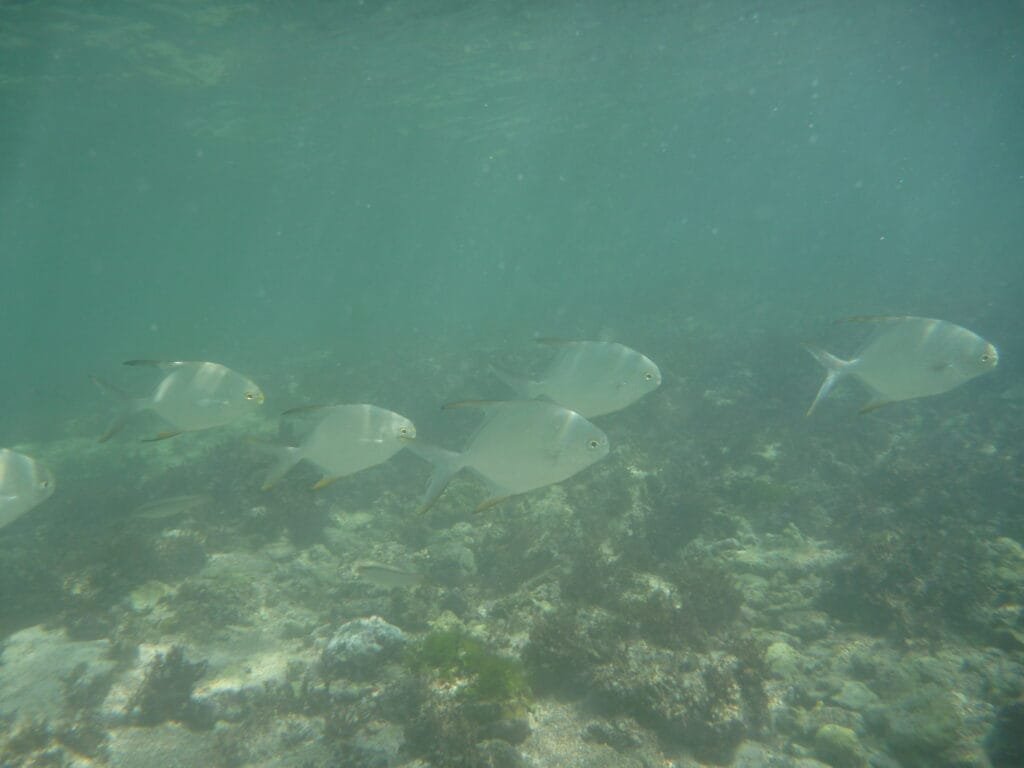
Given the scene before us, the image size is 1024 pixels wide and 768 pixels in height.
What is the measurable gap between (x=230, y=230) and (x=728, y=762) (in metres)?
90.6

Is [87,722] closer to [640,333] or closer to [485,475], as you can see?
[485,475]

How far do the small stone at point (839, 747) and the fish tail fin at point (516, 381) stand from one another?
3742 mm

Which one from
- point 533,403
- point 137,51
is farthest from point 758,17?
point 533,403

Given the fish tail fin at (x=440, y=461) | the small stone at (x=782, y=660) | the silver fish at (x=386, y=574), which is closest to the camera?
the fish tail fin at (x=440, y=461)

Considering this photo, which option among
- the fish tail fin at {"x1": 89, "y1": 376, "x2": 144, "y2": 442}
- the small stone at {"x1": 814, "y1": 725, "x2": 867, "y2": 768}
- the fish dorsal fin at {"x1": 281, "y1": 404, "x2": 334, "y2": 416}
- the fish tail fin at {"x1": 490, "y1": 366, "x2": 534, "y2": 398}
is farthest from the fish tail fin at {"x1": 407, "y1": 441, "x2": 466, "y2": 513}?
the small stone at {"x1": 814, "y1": 725, "x2": 867, "y2": 768}

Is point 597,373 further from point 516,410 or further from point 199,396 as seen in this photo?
point 199,396

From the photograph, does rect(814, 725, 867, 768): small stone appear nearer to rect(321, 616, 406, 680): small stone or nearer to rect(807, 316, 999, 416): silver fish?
rect(807, 316, 999, 416): silver fish

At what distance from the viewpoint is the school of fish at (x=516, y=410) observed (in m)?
3.50

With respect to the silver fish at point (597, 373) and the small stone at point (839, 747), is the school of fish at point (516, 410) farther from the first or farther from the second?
the small stone at point (839, 747)

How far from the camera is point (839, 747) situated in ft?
13.9

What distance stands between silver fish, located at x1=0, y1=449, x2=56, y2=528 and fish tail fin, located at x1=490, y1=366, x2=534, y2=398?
3.99m

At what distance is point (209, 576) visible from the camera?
23.7ft

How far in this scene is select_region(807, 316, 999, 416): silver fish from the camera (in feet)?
15.2

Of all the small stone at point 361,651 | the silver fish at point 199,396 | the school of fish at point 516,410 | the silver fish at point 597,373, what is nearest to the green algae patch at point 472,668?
the small stone at point 361,651
